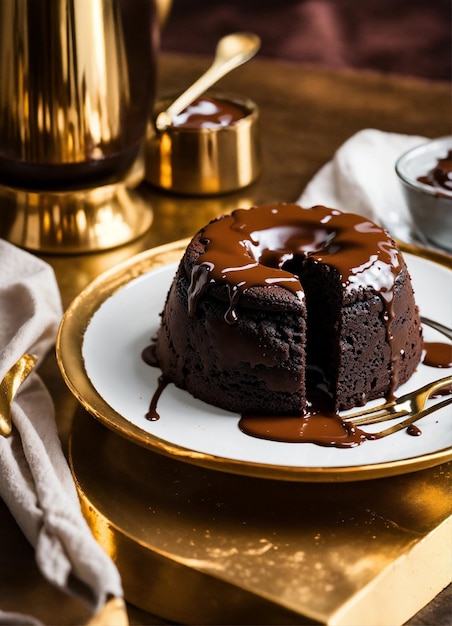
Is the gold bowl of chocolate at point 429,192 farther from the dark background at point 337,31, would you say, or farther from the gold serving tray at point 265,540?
the dark background at point 337,31

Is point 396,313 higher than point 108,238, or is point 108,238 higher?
point 396,313

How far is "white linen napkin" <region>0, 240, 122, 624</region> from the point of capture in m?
0.81

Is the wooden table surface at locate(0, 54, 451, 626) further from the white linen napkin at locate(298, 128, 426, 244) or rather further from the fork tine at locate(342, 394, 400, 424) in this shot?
the fork tine at locate(342, 394, 400, 424)

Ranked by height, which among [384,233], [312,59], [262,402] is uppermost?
[384,233]

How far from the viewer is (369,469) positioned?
0.87m

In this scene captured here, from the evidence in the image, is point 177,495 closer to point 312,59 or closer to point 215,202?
point 215,202

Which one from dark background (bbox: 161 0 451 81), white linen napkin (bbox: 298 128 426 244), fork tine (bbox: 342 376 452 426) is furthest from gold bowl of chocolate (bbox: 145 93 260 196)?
dark background (bbox: 161 0 451 81)

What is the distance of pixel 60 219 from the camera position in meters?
1.44

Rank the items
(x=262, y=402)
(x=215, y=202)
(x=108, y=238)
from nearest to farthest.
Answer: (x=262, y=402) → (x=108, y=238) → (x=215, y=202)

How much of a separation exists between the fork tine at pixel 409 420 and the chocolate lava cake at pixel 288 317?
2.4 inches

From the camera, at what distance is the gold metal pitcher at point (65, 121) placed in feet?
4.35

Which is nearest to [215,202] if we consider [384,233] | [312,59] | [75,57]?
[75,57]

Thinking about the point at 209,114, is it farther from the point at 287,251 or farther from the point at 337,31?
the point at 337,31

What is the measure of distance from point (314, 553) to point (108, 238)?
2.38 ft
